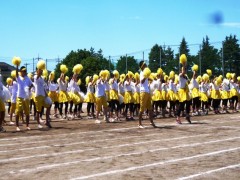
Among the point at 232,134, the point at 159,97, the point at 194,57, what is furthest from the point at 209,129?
the point at 194,57

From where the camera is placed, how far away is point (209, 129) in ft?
43.0

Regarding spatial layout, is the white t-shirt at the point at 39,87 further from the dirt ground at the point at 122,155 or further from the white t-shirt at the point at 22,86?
the dirt ground at the point at 122,155

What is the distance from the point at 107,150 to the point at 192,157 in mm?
1954

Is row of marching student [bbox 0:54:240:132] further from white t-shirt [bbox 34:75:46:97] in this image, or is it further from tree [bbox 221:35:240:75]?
tree [bbox 221:35:240:75]

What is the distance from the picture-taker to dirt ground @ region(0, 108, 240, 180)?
21.8ft

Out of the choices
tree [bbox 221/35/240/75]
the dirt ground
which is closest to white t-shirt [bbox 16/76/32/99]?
the dirt ground

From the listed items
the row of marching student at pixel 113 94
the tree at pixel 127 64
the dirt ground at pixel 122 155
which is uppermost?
the tree at pixel 127 64

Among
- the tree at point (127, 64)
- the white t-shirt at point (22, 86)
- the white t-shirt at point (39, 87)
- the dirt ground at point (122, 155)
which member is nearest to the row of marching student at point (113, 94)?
the white t-shirt at point (39, 87)

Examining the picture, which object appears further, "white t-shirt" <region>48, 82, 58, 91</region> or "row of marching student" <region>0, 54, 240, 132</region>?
"white t-shirt" <region>48, 82, 58, 91</region>

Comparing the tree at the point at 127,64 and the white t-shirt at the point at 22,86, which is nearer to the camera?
the white t-shirt at the point at 22,86

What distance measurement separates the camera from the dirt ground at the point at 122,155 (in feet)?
21.8

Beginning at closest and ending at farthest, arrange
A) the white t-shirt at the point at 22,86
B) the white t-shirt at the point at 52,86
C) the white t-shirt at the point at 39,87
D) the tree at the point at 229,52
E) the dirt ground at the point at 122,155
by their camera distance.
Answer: the dirt ground at the point at 122,155 → the white t-shirt at the point at 22,86 → the white t-shirt at the point at 39,87 → the white t-shirt at the point at 52,86 → the tree at the point at 229,52

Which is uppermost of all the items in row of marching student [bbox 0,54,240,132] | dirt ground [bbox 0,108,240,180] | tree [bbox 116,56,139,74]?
tree [bbox 116,56,139,74]

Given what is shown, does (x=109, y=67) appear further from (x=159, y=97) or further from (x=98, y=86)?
(x=98, y=86)
